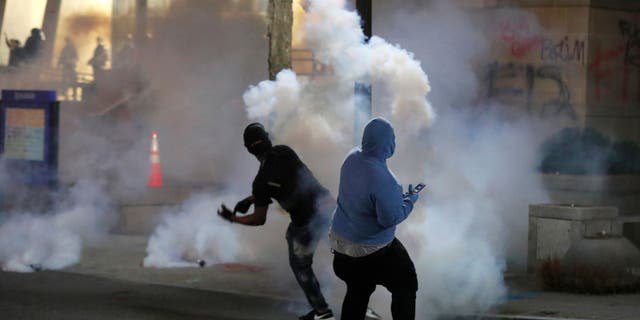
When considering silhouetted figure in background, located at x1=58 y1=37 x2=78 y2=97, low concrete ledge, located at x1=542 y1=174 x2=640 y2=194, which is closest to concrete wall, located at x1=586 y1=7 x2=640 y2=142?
low concrete ledge, located at x1=542 y1=174 x2=640 y2=194

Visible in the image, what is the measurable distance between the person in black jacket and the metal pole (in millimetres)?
1691

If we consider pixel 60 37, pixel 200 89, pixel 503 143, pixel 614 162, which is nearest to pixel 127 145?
pixel 200 89

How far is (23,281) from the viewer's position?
10.6 metres

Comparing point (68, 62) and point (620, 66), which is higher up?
point (68, 62)

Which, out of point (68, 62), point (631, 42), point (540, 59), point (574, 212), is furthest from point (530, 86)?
point (68, 62)

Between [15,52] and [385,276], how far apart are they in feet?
52.1

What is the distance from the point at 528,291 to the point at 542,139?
335 cm

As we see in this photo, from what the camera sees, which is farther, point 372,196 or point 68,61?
point 68,61

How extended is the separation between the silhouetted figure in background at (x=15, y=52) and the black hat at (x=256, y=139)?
13.5m

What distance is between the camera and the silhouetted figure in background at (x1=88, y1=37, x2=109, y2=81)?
66.6ft

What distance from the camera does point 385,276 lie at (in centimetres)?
699

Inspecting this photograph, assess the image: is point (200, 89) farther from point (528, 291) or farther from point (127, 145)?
point (528, 291)

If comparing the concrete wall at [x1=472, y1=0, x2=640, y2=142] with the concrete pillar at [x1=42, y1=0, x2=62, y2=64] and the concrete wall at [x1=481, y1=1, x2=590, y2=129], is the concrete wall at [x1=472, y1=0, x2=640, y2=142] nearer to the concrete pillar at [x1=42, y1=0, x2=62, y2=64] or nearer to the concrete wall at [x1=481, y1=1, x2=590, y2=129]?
the concrete wall at [x1=481, y1=1, x2=590, y2=129]

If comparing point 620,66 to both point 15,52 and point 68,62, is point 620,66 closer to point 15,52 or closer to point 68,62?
point 68,62
